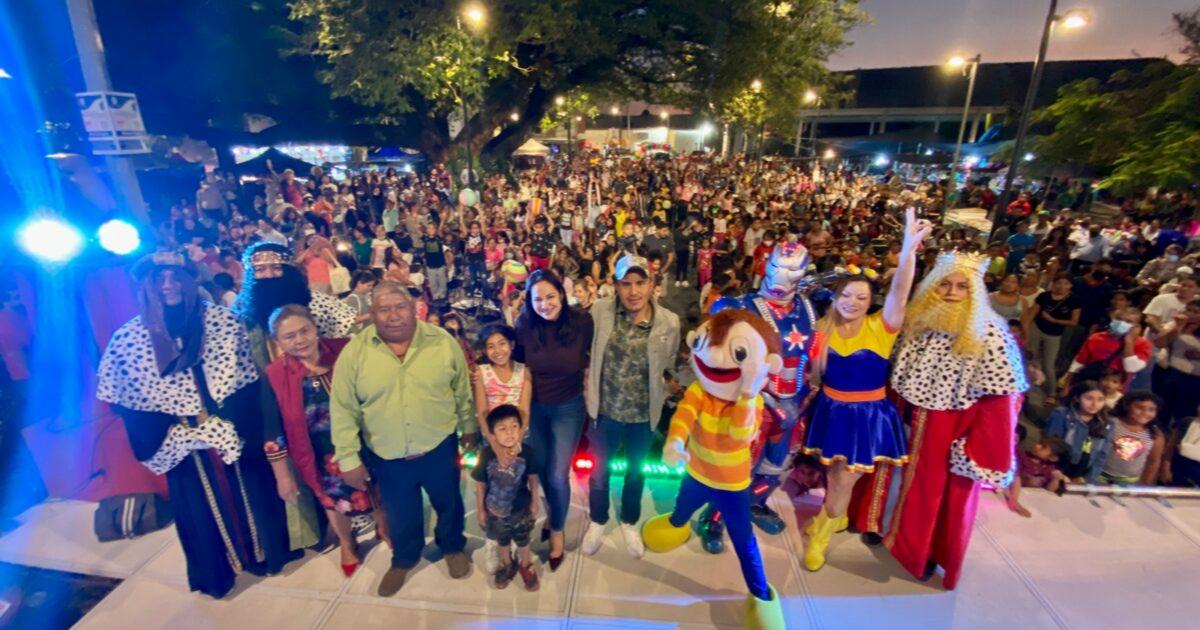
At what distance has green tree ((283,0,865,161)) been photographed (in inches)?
404

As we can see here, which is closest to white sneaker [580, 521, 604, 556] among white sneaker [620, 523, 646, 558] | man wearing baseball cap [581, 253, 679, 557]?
white sneaker [620, 523, 646, 558]

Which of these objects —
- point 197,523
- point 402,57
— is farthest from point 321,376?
point 402,57

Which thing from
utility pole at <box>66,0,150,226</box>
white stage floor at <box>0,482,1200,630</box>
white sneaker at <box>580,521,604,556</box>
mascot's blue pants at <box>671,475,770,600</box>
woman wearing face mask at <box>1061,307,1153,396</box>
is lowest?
white stage floor at <box>0,482,1200,630</box>

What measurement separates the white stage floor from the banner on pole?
302 centimetres

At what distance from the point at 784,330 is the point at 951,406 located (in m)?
0.95

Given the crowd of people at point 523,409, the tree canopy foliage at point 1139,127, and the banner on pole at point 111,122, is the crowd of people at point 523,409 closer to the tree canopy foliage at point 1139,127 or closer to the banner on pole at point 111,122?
the banner on pole at point 111,122

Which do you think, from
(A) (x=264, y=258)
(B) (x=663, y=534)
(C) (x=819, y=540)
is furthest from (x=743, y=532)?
(A) (x=264, y=258)

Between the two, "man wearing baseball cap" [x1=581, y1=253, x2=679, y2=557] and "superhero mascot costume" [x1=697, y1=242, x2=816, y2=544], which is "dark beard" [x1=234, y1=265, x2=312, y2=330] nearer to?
"man wearing baseball cap" [x1=581, y1=253, x2=679, y2=557]

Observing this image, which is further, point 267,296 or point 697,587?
point 267,296

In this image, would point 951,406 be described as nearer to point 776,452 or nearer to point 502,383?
point 776,452

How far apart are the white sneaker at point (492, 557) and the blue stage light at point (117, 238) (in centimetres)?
348

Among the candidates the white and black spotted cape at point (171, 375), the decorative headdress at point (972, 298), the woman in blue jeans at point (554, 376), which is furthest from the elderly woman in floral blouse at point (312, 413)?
the decorative headdress at point (972, 298)

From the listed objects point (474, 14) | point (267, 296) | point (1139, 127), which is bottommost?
Answer: point (267, 296)

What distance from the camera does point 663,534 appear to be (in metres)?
3.33
